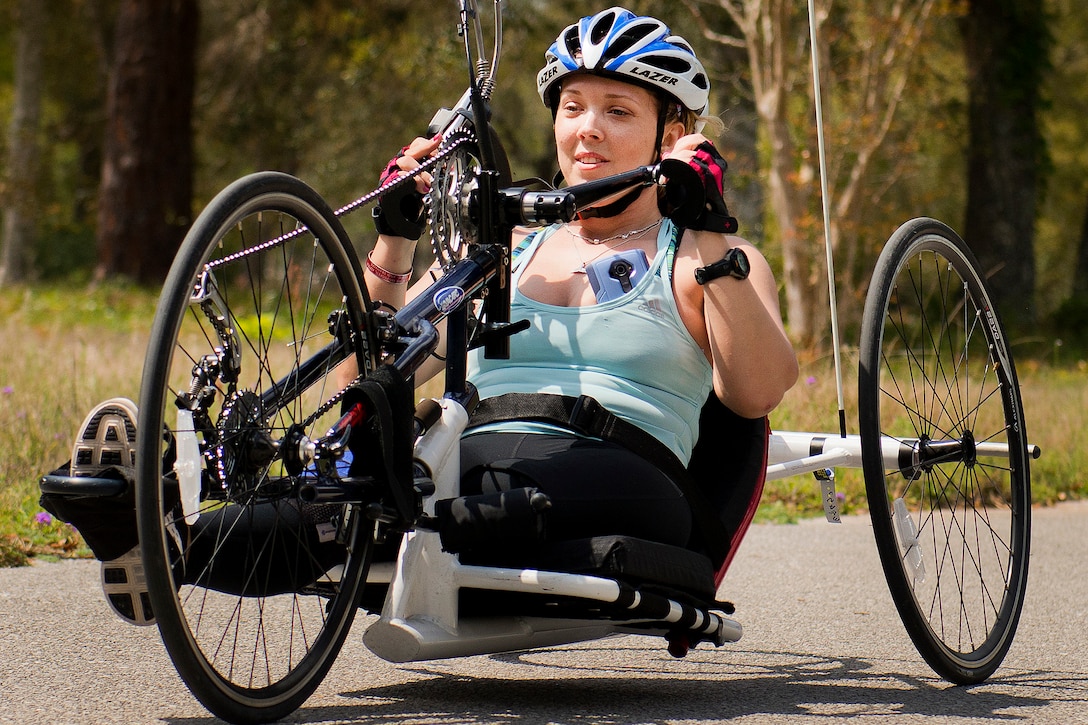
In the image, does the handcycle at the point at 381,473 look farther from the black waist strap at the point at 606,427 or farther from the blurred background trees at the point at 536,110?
the blurred background trees at the point at 536,110

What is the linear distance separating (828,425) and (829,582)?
7.18 feet

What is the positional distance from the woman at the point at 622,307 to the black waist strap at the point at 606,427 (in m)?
0.02

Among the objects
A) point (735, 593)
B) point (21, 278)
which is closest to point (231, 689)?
point (735, 593)

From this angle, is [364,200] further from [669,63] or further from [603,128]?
[669,63]

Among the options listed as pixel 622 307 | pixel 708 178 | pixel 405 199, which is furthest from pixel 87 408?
pixel 708 178

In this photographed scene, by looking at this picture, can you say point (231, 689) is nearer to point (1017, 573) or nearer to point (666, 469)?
point (666, 469)

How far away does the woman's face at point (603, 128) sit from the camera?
3562 mm

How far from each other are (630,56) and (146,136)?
476 inches

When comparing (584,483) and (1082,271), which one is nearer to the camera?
(584,483)

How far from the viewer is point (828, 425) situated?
23.1 ft

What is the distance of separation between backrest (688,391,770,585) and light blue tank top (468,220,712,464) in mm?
128

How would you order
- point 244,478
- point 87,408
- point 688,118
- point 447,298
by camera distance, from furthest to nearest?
point 87,408 < point 688,118 < point 447,298 < point 244,478

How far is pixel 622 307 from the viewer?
3334 mm

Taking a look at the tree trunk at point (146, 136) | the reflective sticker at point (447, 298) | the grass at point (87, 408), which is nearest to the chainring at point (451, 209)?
the reflective sticker at point (447, 298)
